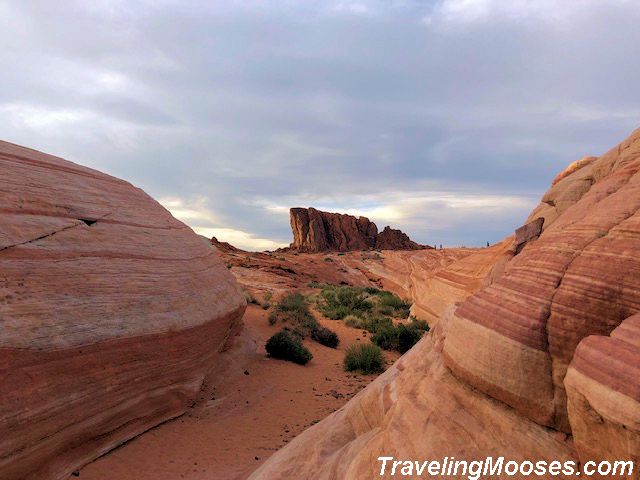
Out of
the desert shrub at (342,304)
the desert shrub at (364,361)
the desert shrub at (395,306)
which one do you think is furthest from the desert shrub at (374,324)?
the desert shrub at (364,361)

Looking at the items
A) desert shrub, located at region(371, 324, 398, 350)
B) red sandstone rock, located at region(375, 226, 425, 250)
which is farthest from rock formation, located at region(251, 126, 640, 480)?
red sandstone rock, located at region(375, 226, 425, 250)

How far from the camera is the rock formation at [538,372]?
9.04ft

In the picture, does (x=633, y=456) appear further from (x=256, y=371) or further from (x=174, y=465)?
(x=256, y=371)

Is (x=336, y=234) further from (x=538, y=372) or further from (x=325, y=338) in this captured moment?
(x=538, y=372)

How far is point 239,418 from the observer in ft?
26.8

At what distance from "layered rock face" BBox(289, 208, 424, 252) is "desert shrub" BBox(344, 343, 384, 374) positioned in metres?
62.3

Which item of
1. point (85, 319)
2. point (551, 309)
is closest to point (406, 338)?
point (85, 319)

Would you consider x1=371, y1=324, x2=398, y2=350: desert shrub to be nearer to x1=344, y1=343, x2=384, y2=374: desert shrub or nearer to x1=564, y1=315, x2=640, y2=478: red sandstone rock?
x1=344, y1=343, x2=384, y2=374: desert shrub

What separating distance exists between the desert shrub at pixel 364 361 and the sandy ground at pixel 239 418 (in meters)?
0.33

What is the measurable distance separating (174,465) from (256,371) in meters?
4.42

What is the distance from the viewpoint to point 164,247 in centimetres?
910

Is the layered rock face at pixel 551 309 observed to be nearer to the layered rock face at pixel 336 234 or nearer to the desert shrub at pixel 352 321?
the desert shrub at pixel 352 321

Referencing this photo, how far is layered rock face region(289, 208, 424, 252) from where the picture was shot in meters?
77.4

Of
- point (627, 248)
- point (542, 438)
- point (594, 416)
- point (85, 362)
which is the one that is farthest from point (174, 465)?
point (627, 248)
